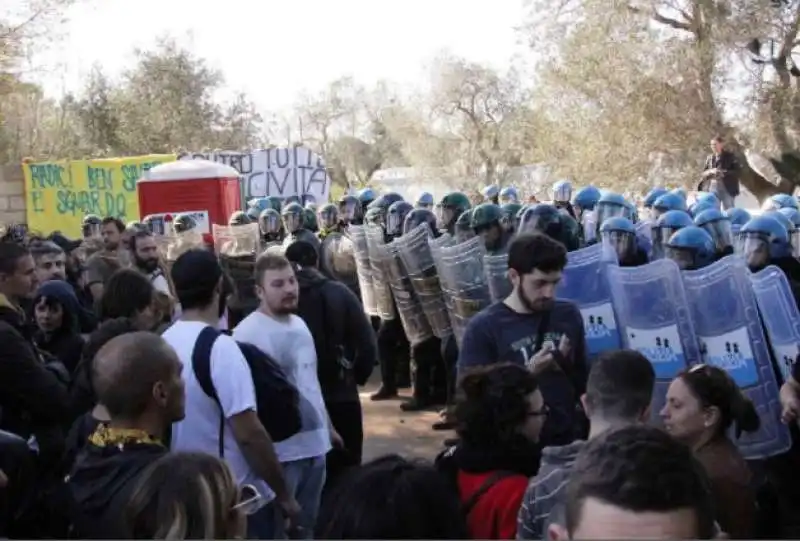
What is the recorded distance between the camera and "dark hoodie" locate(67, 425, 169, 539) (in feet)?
9.75

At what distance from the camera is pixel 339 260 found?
11047 mm

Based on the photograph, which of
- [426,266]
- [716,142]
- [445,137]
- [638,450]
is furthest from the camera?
[445,137]

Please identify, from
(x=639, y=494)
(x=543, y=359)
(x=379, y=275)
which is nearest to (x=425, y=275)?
(x=379, y=275)

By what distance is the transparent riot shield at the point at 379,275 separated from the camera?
32.7ft

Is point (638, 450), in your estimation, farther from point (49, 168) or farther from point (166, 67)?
point (166, 67)

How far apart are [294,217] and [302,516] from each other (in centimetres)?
748

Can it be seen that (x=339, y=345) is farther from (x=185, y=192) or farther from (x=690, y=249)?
(x=185, y=192)

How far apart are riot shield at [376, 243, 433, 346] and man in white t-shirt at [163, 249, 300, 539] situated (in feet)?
17.3

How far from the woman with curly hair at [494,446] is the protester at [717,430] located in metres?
0.72

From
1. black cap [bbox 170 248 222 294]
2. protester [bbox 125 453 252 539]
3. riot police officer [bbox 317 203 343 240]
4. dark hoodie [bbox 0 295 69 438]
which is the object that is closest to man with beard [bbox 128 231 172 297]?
dark hoodie [bbox 0 295 69 438]

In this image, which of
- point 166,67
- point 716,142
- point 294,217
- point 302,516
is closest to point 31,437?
point 302,516

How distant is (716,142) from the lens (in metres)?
17.8

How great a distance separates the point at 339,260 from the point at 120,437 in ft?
25.8

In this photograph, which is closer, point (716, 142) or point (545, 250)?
point (545, 250)
